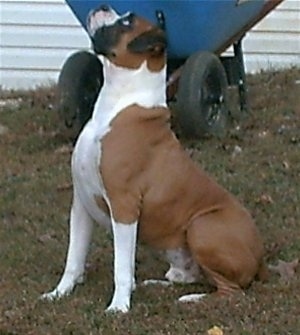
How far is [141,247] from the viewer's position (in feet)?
21.5

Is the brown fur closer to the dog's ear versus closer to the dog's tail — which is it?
the dog's tail

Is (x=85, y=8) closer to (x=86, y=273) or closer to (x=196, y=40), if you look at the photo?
(x=196, y=40)

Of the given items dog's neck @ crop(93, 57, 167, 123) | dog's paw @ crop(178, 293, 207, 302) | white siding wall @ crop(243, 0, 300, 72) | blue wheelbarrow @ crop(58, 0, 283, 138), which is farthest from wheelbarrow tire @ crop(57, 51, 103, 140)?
dog's paw @ crop(178, 293, 207, 302)

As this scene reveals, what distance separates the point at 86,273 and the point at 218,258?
851 mm

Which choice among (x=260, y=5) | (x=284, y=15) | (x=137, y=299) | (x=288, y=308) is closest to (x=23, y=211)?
(x=137, y=299)

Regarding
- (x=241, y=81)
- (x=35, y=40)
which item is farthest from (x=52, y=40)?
(x=241, y=81)

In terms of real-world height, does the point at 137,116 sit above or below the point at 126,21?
below

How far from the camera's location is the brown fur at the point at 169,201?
561cm

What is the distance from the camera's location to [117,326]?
534cm

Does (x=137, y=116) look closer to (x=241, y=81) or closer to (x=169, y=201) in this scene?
(x=169, y=201)

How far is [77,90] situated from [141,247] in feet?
9.49

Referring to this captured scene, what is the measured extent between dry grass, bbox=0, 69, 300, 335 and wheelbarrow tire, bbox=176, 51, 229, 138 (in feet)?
0.43

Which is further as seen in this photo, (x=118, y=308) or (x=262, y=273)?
(x=262, y=273)

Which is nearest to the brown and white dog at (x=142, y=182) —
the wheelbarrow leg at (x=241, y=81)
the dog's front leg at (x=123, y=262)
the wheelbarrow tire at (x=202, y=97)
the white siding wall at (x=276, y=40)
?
the dog's front leg at (x=123, y=262)
